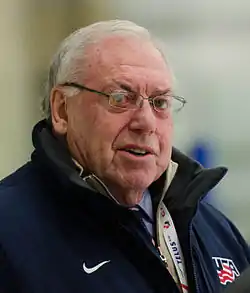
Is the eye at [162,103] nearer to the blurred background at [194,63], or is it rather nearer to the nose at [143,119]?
the nose at [143,119]

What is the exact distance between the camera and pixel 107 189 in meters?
1.54

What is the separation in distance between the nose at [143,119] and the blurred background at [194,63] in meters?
2.47

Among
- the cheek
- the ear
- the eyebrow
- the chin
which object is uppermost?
the eyebrow

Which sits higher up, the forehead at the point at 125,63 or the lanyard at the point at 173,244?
the forehead at the point at 125,63

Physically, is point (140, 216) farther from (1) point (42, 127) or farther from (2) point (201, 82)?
(2) point (201, 82)

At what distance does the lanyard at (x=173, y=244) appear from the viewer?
1560 mm

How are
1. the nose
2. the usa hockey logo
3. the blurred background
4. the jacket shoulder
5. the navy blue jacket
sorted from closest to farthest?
1. the navy blue jacket
2. the nose
3. the usa hockey logo
4. the jacket shoulder
5. the blurred background

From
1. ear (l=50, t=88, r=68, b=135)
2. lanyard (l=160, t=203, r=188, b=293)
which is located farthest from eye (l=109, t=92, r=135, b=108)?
lanyard (l=160, t=203, r=188, b=293)

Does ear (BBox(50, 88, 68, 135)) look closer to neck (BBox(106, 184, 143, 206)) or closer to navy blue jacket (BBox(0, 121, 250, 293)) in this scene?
navy blue jacket (BBox(0, 121, 250, 293))

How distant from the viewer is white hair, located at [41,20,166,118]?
1.58 m

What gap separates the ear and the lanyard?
0.90 ft

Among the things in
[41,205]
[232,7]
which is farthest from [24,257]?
[232,7]

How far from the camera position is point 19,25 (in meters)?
4.02

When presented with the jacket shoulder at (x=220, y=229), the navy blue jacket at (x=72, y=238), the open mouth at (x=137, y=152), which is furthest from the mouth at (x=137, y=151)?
the jacket shoulder at (x=220, y=229)
